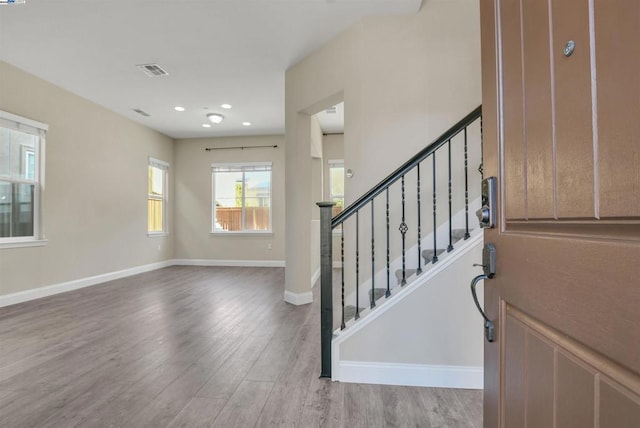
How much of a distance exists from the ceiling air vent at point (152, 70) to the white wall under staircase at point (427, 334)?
159 inches

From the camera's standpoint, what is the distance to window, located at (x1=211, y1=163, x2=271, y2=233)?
24.2 feet

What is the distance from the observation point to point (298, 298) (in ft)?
13.4

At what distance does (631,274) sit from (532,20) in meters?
0.56

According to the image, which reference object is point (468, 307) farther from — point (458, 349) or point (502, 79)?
point (502, 79)

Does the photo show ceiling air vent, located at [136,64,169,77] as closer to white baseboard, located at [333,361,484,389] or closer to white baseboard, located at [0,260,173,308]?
white baseboard, located at [0,260,173,308]

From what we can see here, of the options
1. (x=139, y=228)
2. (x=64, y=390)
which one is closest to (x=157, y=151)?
(x=139, y=228)

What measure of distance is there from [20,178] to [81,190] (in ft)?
3.04

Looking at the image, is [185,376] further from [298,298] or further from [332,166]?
[332,166]

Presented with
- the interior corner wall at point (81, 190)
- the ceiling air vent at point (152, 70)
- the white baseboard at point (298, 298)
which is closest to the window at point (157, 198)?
the interior corner wall at point (81, 190)

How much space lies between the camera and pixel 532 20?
0.68 m

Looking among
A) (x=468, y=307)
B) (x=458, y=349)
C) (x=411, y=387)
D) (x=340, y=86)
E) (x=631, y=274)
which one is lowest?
(x=411, y=387)

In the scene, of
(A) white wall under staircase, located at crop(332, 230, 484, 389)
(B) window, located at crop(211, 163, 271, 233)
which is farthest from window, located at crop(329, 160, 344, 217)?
(A) white wall under staircase, located at crop(332, 230, 484, 389)

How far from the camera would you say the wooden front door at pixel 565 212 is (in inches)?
18.1

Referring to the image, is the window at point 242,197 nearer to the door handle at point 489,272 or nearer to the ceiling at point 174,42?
the ceiling at point 174,42
